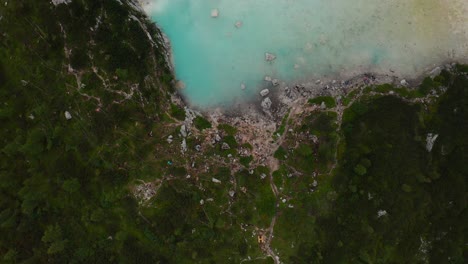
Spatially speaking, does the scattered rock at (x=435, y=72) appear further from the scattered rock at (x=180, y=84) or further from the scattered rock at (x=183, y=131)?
the scattered rock at (x=183, y=131)

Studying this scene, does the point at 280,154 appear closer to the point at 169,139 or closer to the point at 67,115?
the point at 169,139

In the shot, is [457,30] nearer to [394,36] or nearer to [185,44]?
[394,36]

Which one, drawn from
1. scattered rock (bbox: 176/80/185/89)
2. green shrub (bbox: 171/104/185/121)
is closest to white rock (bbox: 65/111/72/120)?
green shrub (bbox: 171/104/185/121)

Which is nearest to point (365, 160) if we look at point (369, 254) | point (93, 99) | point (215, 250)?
point (369, 254)

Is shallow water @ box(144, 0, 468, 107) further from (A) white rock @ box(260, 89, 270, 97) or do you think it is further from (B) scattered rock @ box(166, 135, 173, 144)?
(B) scattered rock @ box(166, 135, 173, 144)

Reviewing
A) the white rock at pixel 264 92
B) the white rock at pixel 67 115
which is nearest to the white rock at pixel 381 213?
the white rock at pixel 264 92

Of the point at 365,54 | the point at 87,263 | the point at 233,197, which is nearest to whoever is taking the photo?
the point at 87,263

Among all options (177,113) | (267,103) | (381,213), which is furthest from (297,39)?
(381,213)
